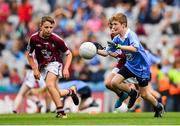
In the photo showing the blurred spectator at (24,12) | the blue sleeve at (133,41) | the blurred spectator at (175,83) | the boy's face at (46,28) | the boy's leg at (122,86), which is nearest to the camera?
the blue sleeve at (133,41)

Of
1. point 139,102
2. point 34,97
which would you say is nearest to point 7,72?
point 34,97

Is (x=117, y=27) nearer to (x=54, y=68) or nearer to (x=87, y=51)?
(x=87, y=51)

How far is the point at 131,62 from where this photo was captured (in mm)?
13906

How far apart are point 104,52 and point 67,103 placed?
5877mm

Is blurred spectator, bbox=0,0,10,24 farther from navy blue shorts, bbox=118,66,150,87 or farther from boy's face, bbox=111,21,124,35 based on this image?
boy's face, bbox=111,21,124,35

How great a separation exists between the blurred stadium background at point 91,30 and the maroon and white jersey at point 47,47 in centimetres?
653

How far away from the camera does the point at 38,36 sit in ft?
45.4

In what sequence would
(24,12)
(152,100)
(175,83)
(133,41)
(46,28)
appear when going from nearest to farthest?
(133,41)
(46,28)
(152,100)
(175,83)
(24,12)

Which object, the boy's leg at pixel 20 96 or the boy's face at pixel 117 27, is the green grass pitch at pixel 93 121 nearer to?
the boy's face at pixel 117 27

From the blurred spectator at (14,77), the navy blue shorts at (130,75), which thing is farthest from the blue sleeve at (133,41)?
the blurred spectator at (14,77)

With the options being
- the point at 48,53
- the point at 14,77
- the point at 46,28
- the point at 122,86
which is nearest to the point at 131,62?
the point at 122,86

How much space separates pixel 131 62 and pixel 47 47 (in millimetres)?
1620

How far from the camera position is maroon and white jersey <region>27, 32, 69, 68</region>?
→ 13.8 metres

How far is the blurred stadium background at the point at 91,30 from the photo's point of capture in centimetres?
2111
